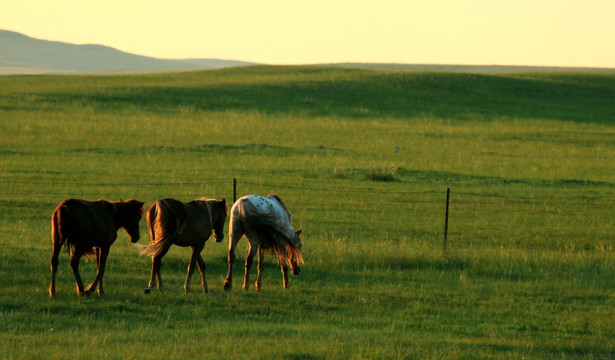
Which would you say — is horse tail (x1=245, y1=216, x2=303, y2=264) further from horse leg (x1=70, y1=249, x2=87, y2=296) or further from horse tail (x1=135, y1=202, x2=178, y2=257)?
horse leg (x1=70, y1=249, x2=87, y2=296)

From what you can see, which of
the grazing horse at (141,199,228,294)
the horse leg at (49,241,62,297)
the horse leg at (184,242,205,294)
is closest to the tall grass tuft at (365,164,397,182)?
the grazing horse at (141,199,228,294)

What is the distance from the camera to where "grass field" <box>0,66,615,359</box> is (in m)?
10.7

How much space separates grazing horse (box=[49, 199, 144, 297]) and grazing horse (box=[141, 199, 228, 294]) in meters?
0.42

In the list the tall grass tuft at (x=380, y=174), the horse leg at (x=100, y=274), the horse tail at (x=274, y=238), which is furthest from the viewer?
the tall grass tuft at (x=380, y=174)

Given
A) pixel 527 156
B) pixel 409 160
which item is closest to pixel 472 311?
pixel 409 160

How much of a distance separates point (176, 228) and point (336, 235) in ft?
25.0

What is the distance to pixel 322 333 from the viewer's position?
10.9 m

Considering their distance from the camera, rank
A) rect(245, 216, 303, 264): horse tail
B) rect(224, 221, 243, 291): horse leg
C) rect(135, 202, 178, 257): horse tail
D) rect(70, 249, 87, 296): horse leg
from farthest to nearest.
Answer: rect(245, 216, 303, 264): horse tail → rect(224, 221, 243, 291): horse leg → rect(135, 202, 178, 257): horse tail → rect(70, 249, 87, 296): horse leg

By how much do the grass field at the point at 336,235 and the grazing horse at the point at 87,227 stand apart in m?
0.42

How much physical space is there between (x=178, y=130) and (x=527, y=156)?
65.7 feet

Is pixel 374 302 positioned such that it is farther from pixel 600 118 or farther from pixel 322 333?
pixel 600 118

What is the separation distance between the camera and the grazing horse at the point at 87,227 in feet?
39.4

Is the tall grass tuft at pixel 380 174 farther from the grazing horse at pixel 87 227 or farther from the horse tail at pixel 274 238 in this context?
the grazing horse at pixel 87 227

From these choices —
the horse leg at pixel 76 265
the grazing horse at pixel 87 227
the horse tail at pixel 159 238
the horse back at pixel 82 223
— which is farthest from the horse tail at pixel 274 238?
the horse leg at pixel 76 265
